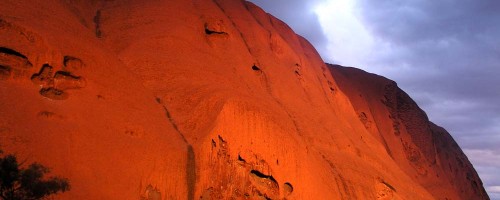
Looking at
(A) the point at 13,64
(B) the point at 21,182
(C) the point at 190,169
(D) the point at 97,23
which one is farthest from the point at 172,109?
(B) the point at 21,182

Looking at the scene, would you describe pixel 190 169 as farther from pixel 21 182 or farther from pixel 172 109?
pixel 21 182

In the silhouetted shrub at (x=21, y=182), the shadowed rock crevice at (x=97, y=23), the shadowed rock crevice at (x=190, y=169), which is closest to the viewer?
the silhouetted shrub at (x=21, y=182)

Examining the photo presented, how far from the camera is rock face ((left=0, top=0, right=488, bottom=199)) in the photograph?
17.1 metres

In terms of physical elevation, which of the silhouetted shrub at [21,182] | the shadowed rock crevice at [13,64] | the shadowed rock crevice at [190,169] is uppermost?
the shadowed rock crevice at [13,64]

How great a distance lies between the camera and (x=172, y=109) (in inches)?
864

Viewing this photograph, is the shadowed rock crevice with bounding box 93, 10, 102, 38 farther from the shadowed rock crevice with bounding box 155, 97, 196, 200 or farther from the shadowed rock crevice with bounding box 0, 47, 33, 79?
the shadowed rock crevice with bounding box 155, 97, 196, 200

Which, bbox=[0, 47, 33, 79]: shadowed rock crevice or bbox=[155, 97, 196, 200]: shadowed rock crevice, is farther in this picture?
bbox=[155, 97, 196, 200]: shadowed rock crevice

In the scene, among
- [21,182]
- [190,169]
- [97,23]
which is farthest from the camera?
[97,23]

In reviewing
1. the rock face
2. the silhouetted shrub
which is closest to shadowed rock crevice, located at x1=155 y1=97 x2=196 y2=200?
the rock face

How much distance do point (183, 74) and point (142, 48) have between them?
9.22 feet

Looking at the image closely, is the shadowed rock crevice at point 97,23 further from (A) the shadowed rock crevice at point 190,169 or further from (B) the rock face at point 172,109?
(A) the shadowed rock crevice at point 190,169

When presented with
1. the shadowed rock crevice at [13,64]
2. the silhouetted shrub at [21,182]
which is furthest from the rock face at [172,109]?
the silhouetted shrub at [21,182]

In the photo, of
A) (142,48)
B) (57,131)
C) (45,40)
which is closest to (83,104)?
(57,131)

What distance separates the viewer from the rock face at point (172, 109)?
17141mm
